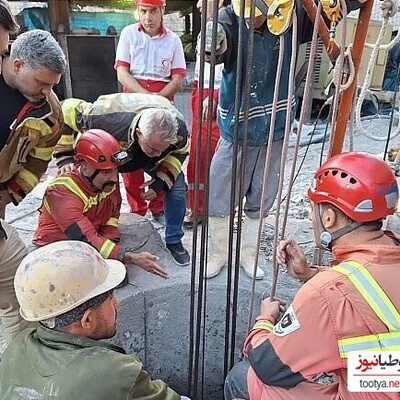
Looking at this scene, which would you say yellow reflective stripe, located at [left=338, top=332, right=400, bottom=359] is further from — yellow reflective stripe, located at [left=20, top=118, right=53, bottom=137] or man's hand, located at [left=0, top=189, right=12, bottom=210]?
man's hand, located at [left=0, top=189, right=12, bottom=210]

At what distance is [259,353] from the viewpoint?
5.39 feet

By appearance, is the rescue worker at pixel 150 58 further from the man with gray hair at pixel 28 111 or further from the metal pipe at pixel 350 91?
the metal pipe at pixel 350 91

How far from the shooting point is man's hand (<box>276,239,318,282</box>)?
1.94 m

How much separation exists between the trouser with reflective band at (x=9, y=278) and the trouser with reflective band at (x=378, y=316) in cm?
166

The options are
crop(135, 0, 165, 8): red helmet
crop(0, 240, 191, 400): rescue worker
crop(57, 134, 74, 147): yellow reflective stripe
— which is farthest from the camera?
crop(135, 0, 165, 8): red helmet

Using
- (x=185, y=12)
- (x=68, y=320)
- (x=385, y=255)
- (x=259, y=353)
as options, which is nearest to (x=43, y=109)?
(x=68, y=320)

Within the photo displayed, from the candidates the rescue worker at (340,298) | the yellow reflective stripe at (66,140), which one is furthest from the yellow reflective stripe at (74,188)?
the rescue worker at (340,298)

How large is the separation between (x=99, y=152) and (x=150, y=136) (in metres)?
0.34

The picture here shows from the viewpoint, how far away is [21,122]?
94.3 inches

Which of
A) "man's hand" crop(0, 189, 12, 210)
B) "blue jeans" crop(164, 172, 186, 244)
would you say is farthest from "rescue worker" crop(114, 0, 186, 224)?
"man's hand" crop(0, 189, 12, 210)

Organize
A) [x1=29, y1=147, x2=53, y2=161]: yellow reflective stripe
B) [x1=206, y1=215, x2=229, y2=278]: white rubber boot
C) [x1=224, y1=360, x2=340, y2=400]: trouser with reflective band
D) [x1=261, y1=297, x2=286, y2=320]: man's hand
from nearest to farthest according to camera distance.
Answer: [x1=224, y1=360, x2=340, y2=400]: trouser with reflective band
[x1=261, y1=297, x2=286, y2=320]: man's hand
[x1=29, y1=147, x2=53, y2=161]: yellow reflective stripe
[x1=206, y1=215, x2=229, y2=278]: white rubber boot

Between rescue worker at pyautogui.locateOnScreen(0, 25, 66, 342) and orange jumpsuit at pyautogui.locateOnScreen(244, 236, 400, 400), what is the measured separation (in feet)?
4.52

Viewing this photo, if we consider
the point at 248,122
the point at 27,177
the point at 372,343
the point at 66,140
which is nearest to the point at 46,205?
the point at 27,177

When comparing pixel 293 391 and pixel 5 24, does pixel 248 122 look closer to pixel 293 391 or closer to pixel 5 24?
pixel 5 24
